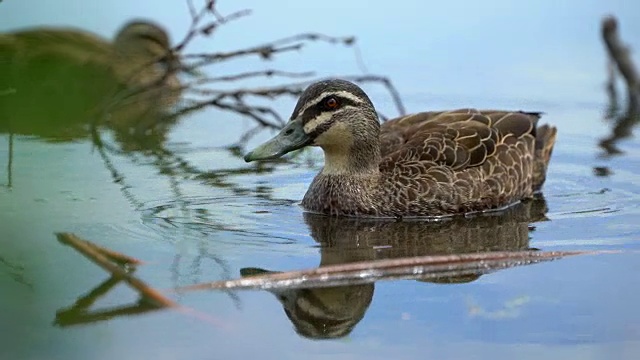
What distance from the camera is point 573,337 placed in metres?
5.36

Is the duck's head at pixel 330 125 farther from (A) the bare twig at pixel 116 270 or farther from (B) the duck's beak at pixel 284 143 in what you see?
(A) the bare twig at pixel 116 270

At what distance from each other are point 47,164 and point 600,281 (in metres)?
4.24

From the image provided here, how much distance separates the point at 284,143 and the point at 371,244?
40.3 inches

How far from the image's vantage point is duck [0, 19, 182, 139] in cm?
390

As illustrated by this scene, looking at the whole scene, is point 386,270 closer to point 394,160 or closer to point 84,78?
point 84,78

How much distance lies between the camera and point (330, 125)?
8125mm

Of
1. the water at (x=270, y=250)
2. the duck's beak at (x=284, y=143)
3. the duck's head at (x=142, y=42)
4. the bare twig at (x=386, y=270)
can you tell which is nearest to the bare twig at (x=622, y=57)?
the water at (x=270, y=250)

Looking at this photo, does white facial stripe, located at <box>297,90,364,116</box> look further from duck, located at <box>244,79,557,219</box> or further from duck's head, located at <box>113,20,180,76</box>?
duck's head, located at <box>113,20,180,76</box>

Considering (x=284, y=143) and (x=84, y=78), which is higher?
(x=84, y=78)

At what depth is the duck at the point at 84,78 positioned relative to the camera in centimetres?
390

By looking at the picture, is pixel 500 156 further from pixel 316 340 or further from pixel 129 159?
pixel 316 340

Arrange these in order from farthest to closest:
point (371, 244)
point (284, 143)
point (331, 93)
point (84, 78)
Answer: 1. point (331, 93)
2. point (284, 143)
3. point (371, 244)
4. point (84, 78)

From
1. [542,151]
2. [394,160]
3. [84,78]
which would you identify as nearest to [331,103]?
[394,160]

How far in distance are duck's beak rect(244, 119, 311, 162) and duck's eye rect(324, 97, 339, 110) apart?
21 centimetres
